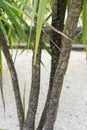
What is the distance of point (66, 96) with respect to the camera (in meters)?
2.22

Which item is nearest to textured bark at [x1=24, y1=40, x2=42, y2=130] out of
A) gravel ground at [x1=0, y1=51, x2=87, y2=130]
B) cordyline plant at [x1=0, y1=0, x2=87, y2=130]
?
cordyline plant at [x1=0, y1=0, x2=87, y2=130]

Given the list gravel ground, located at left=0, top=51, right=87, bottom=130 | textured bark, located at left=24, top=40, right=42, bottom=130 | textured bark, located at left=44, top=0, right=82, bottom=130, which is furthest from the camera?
gravel ground, located at left=0, top=51, right=87, bottom=130

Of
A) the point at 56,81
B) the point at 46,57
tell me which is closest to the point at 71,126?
the point at 56,81

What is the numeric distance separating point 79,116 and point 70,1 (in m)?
1.00

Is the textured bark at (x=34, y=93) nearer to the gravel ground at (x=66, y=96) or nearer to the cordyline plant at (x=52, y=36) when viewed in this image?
the cordyline plant at (x=52, y=36)

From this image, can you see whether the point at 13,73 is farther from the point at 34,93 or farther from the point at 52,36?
the point at 52,36

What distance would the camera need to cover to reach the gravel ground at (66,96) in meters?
1.83

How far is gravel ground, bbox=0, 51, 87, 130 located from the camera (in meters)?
1.83

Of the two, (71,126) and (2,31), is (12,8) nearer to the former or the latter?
(2,31)

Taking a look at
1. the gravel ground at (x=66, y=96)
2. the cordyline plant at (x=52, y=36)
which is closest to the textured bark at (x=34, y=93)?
the cordyline plant at (x=52, y=36)

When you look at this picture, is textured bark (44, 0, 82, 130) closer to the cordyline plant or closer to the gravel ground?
the cordyline plant

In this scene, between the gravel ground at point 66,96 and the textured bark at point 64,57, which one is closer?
the textured bark at point 64,57

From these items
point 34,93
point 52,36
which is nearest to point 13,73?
point 34,93

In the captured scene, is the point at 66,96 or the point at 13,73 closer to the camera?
the point at 13,73
